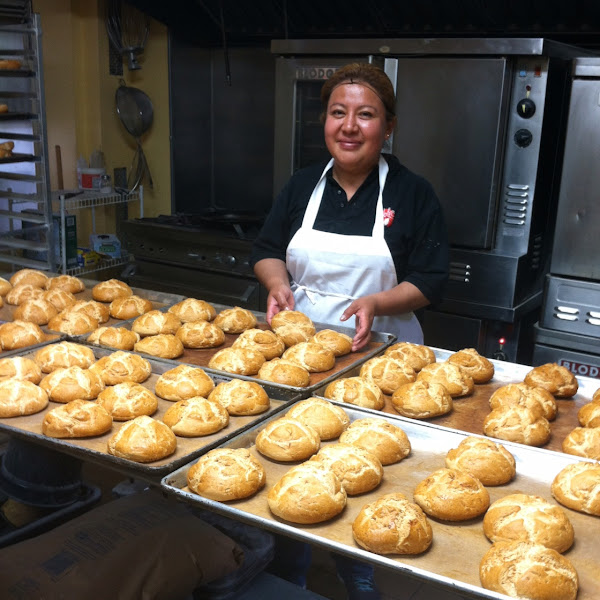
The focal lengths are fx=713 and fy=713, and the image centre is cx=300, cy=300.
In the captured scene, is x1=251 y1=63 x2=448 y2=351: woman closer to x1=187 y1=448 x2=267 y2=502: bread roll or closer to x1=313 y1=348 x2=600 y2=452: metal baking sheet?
x1=313 y1=348 x2=600 y2=452: metal baking sheet

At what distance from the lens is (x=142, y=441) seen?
72.6 inches

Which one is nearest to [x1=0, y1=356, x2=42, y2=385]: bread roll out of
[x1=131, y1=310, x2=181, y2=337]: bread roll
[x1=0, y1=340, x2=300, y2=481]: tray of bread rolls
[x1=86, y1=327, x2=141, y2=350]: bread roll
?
[x1=0, y1=340, x2=300, y2=481]: tray of bread rolls

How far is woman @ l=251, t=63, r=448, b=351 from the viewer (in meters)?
2.87

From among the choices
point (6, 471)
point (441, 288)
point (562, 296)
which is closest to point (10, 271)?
point (6, 471)

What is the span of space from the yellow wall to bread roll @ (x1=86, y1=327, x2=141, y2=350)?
3.05 meters

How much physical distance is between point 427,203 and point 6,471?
207 centimetres

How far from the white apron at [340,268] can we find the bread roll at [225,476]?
142cm

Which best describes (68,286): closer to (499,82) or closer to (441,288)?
(441,288)

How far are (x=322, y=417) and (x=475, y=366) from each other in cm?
68

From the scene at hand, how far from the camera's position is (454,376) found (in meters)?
2.32

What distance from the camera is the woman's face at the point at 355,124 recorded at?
2.85 meters

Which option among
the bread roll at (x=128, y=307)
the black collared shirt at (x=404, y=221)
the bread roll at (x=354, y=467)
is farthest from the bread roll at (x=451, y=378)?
the bread roll at (x=128, y=307)

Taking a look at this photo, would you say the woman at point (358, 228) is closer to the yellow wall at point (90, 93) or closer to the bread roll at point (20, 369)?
the bread roll at point (20, 369)

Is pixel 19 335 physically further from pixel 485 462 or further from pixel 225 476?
pixel 485 462
